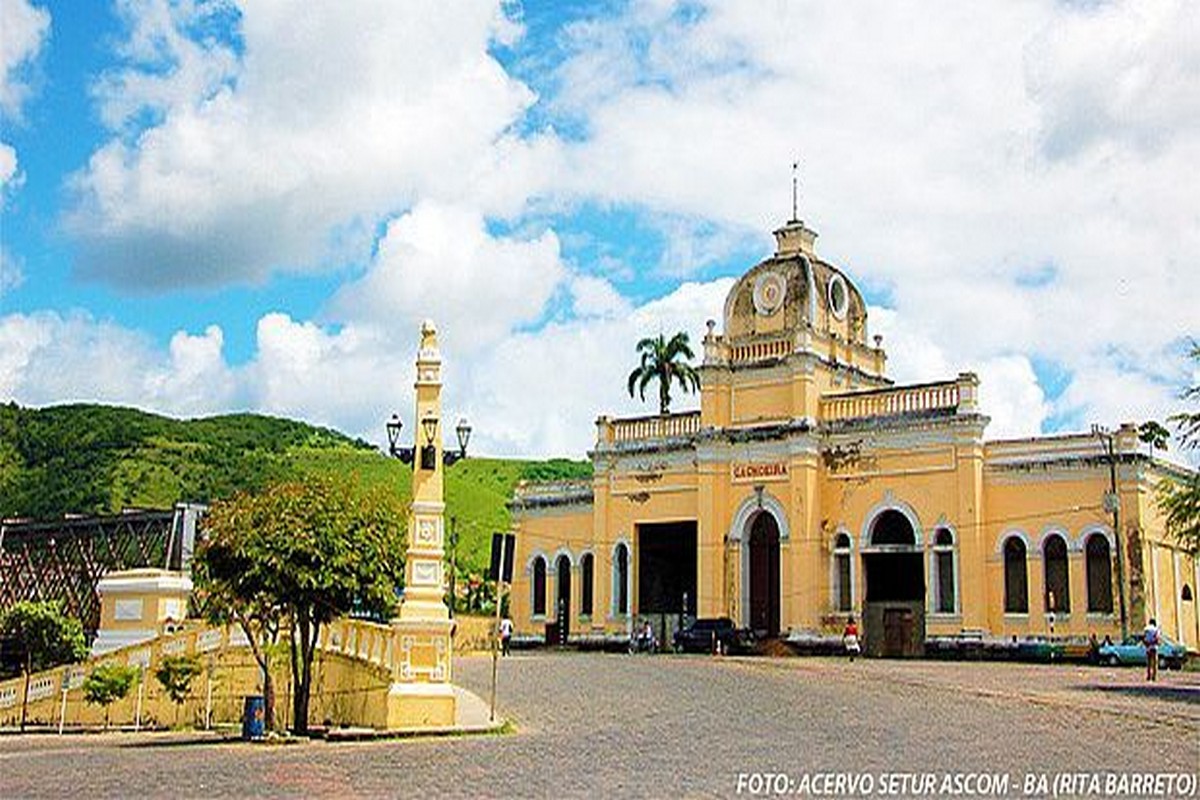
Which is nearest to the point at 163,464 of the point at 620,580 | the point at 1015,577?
the point at 620,580

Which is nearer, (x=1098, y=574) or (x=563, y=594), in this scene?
(x=1098, y=574)

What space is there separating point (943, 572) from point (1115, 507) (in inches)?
208

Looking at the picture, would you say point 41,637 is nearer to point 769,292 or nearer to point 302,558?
point 302,558

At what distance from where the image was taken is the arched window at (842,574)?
4084 cm

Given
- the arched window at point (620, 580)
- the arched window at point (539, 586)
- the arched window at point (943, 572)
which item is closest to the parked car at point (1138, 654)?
the arched window at point (943, 572)

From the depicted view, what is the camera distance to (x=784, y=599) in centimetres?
4159

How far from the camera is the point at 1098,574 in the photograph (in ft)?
120

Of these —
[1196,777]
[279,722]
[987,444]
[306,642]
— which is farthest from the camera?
[987,444]

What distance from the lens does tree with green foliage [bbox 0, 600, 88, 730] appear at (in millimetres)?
31750

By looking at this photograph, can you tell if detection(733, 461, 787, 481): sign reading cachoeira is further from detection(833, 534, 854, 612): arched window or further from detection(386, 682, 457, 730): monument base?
detection(386, 682, 457, 730): monument base

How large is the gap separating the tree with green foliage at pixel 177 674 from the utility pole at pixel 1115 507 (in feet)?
76.3

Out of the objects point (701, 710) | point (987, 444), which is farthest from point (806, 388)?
point (701, 710)

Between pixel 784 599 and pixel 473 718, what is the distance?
77.4 feet

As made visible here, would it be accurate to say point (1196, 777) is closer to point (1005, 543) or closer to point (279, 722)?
point (279, 722)
